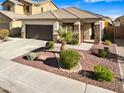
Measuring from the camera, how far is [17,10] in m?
33.6

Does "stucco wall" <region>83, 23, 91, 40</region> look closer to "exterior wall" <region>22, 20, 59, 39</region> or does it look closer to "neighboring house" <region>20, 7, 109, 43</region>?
"neighboring house" <region>20, 7, 109, 43</region>

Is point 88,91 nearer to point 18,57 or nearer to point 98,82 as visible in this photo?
point 98,82

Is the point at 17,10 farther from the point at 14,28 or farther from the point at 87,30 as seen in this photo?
the point at 87,30

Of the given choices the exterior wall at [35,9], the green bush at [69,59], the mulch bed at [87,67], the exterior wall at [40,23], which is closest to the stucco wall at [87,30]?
the exterior wall at [40,23]

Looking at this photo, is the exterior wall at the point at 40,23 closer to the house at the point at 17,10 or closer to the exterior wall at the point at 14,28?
the exterior wall at the point at 14,28

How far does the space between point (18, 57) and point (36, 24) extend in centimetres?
1058

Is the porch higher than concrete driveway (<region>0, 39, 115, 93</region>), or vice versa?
the porch

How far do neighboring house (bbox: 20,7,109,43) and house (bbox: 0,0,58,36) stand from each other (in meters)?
4.64

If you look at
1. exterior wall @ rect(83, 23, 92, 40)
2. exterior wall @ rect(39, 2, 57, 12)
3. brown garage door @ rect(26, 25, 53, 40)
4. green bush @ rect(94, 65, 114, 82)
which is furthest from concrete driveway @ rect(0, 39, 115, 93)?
exterior wall @ rect(39, 2, 57, 12)

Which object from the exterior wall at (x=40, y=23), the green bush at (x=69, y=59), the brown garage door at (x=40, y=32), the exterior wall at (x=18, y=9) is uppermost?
the exterior wall at (x=18, y=9)

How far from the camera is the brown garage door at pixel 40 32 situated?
24428mm

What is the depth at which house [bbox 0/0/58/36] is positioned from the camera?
96.6 ft

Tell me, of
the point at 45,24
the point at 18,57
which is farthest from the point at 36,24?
the point at 18,57

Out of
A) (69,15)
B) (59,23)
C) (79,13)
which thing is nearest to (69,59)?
(59,23)
